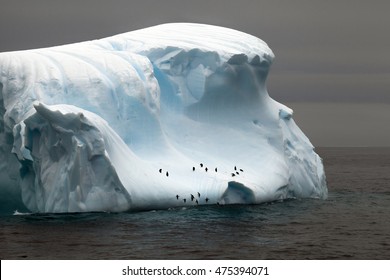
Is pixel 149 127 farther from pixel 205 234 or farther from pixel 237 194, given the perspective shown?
pixel 205 234

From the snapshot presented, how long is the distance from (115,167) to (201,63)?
877cm

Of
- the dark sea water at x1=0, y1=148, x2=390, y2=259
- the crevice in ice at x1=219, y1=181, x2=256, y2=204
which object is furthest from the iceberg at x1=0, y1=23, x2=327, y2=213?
the dark sea water at x1=0, y1=148, x2=390, y2=259

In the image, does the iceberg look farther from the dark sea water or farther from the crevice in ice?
the dark sea water

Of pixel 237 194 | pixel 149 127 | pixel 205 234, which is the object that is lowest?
pixel 205 234

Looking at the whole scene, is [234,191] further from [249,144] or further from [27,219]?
[27,219]

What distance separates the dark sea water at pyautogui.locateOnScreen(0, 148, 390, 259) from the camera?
117 ft

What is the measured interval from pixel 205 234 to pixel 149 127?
7.65 meters

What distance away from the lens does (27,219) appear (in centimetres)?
4256

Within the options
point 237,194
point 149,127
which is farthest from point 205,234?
point 149,127

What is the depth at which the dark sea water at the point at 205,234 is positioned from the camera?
35.7m

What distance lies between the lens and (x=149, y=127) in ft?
149

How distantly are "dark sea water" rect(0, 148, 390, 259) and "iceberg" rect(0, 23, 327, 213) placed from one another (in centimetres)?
101
